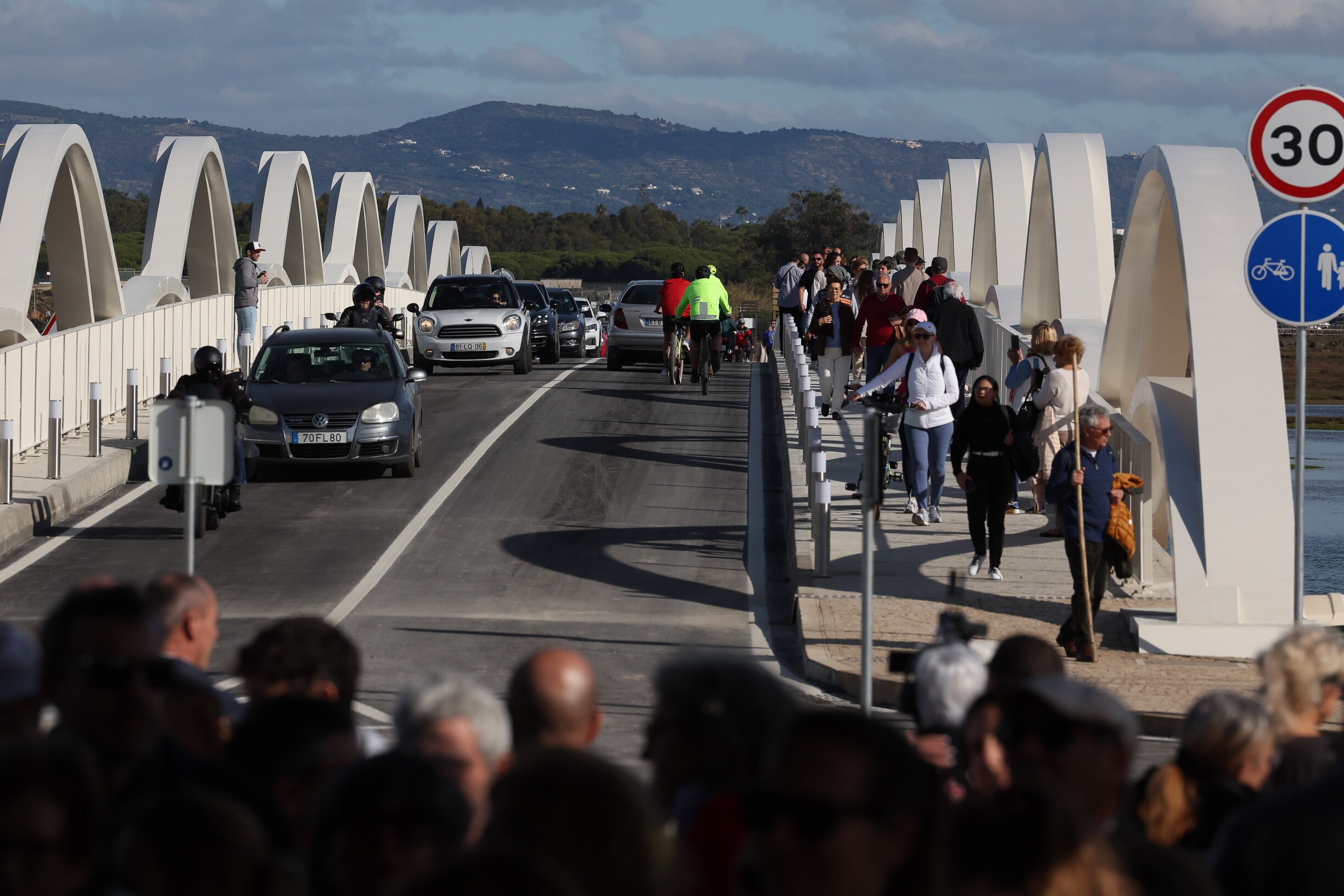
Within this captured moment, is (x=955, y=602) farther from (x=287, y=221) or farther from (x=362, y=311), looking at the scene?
(x=287, y=221)

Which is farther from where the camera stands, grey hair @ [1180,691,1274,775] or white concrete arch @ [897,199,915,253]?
white concrete arch @ [897,199,915,253]

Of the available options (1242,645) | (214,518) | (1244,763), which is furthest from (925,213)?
(1244,763)

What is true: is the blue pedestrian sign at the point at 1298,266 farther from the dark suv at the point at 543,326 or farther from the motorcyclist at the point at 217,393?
the dark suv at the point at 543,326

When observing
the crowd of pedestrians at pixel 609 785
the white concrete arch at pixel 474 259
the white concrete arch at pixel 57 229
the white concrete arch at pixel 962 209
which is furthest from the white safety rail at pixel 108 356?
the white concrete arch at pixel 474 259

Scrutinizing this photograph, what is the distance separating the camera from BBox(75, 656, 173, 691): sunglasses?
4.37 metres

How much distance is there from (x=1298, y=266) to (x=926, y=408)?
19.6 ft

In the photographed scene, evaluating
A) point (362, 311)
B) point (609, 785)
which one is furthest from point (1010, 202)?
point (609, 785)

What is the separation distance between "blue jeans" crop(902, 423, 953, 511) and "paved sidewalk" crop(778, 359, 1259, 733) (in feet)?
1.04

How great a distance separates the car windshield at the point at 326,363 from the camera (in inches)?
750

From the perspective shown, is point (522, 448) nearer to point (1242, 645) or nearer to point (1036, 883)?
point (1242, 645)

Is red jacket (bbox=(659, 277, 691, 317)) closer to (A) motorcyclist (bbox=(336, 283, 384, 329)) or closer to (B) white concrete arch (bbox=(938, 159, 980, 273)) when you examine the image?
(A) motorcyclist (bbox=(336, 283, 384, 329))

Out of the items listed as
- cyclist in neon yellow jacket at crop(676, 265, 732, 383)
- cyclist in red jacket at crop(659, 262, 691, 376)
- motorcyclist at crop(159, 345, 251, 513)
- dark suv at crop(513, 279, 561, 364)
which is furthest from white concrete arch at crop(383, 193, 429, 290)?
motorcyclist at crop(159, 345, 251, 513)

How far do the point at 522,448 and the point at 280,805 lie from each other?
1758cm

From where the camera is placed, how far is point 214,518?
15992 mm
